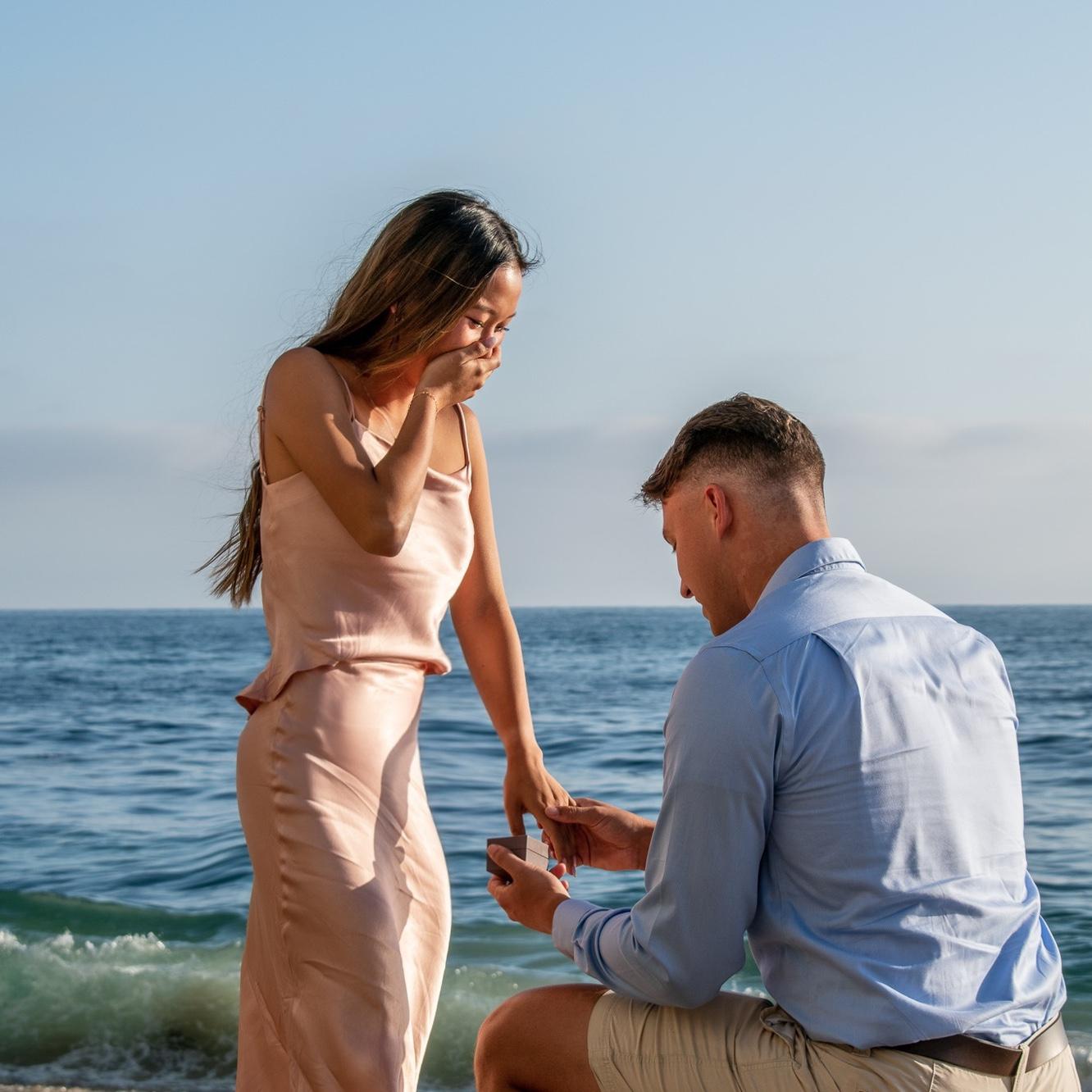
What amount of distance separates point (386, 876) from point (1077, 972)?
4.68 m

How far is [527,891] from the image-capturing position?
7.38 ft

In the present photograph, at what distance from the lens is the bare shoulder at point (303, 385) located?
2.29 metres

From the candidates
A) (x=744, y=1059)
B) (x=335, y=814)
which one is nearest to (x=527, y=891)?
(x=335, y=814)

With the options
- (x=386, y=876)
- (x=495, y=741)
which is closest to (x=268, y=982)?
(x=386, y=876)

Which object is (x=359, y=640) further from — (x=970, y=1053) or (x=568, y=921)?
(x=970, y=1053)

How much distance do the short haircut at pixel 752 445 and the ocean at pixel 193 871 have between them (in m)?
3.45

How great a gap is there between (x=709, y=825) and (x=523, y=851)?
58 cm

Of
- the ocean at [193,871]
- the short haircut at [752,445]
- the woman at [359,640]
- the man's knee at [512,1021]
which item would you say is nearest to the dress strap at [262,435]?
the woman at [359,640]

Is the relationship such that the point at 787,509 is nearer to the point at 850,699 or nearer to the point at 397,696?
the point at 850,699

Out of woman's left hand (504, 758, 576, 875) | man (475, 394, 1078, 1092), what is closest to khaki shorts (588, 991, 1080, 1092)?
man (475, 394, 1078, 1092)

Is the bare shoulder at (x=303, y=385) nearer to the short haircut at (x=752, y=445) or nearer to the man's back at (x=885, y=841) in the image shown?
the short haircut at (x=752, y=445)

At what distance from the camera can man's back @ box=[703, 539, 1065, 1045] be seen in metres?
1.83

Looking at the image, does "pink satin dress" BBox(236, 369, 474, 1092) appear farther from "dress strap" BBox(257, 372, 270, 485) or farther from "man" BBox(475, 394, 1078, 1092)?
"man" BBox(475, 394, 1078, 1092)

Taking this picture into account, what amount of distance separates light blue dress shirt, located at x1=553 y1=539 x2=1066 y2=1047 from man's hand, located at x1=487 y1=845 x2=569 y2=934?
0.97 ft
